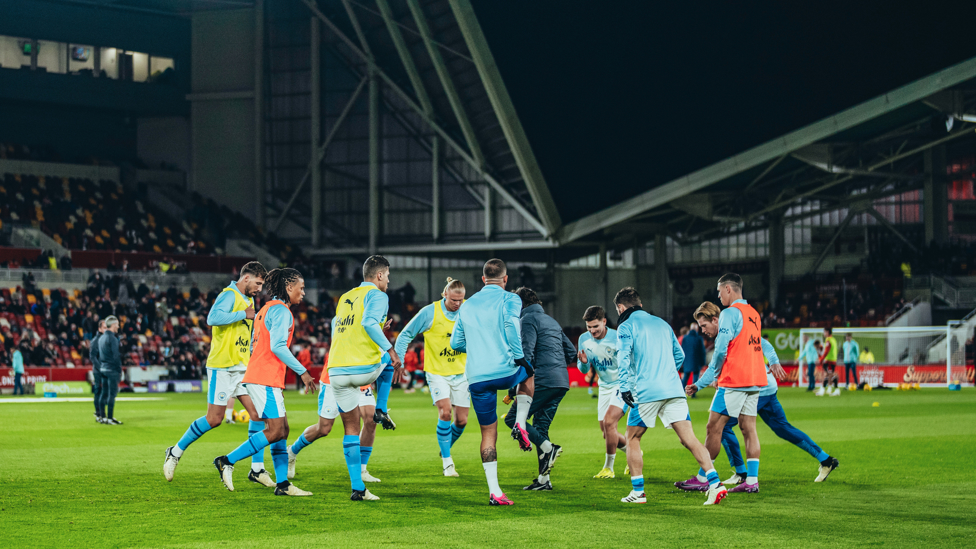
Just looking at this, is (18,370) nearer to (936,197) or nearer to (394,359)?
(394,359)

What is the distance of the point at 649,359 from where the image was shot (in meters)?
9.80

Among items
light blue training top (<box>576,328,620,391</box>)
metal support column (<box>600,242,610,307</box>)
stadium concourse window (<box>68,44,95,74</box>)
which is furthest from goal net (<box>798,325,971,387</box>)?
stadium concourse window (<box>68,44,95,74</box>)

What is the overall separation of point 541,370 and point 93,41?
172 ft

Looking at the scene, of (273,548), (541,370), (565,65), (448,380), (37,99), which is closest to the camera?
(273,548)

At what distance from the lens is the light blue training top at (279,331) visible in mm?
10031

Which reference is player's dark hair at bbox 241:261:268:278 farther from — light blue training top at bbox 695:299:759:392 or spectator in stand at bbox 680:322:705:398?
spectator in stand at bbox 680:322:705:398

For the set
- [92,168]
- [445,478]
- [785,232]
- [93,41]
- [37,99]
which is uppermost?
[93,41]

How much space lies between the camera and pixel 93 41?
56.8 m

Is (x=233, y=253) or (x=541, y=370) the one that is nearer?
(x=541, y=370)

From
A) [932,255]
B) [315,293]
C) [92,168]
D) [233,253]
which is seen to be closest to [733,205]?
[932,255]

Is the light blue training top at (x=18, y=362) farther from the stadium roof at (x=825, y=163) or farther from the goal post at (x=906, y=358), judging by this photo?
the goal post at (x=906, y=358)

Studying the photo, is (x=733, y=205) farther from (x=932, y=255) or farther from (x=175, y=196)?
(x=175, y=196)

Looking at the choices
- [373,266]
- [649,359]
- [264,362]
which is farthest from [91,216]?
[649,359]

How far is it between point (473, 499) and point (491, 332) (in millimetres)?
1680
